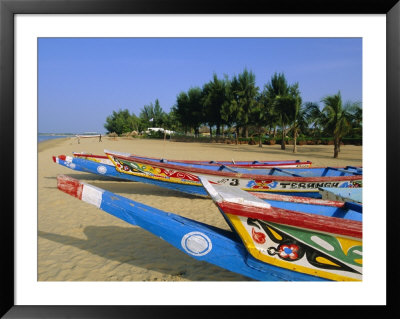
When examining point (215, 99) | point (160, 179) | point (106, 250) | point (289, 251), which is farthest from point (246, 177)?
point (215, 99)

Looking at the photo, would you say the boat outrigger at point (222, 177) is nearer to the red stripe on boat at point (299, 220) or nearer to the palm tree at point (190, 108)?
the red stripe on boat at point (299, 220)

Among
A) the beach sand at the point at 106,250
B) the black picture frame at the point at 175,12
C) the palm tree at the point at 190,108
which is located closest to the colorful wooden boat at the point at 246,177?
the beach sand at the point at 106,250

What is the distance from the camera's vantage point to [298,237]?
6.52 ft

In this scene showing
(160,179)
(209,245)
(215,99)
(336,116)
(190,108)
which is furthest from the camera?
(190,108)

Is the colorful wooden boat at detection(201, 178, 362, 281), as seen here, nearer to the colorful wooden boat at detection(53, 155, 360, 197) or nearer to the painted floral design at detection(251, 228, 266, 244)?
the painted floral design at detection(251, 228, 266, 244)

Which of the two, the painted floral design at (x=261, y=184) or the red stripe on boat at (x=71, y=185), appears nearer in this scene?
the red stripe on boat at (x=71, y=185)

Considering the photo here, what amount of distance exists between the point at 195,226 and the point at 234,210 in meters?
0.41

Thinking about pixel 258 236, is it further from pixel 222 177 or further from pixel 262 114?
pixel 262 114

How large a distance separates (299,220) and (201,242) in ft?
2.64

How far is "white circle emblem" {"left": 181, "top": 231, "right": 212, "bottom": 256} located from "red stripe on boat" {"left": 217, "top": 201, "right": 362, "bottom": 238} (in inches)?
13.5

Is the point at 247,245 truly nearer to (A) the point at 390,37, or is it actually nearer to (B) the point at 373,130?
(B) the point at 373,130

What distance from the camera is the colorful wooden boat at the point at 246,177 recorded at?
5.47 metres

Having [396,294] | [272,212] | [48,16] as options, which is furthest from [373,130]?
[48,16]

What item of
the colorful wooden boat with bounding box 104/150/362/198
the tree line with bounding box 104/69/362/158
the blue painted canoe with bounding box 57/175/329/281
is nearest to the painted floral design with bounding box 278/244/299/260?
the blue painted canoe with bounding box 57/175/329/281
